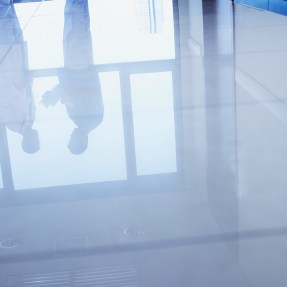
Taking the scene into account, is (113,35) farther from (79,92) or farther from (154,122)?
(154,122)

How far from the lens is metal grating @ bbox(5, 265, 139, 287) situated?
1.48 metres

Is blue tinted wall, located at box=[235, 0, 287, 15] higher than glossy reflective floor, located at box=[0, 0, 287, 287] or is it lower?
lower

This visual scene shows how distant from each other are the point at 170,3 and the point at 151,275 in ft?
31.8

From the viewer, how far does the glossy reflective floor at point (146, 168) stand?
5.16 feet

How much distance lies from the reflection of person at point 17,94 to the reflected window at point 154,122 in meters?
0.49

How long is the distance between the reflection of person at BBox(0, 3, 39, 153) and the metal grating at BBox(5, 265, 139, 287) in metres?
1.18

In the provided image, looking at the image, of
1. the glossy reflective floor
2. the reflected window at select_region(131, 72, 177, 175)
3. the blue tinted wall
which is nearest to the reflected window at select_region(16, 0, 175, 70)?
the glossy reflective floor

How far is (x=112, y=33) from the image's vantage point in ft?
22.5

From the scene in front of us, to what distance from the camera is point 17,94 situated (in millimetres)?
3730

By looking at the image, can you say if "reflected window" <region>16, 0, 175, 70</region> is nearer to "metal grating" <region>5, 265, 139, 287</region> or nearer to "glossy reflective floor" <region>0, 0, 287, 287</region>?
"glossy reflective floor" <region>0, 0, 287, 287</region>

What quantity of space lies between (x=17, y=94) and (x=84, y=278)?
2.39m

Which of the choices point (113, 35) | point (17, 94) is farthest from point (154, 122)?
point (113, 35)

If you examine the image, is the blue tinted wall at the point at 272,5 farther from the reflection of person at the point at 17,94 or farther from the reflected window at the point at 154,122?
the reflected window at the point at 154,122

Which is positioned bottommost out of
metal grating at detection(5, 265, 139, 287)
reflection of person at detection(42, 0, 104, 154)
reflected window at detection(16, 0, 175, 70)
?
reflected window at detection(16, 0, 175, 70)
